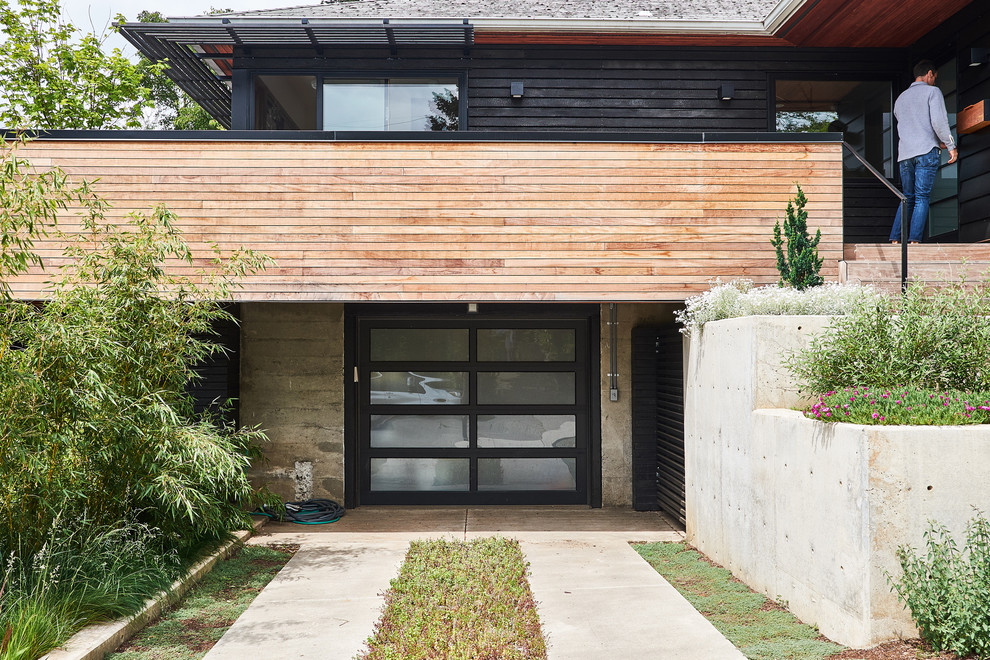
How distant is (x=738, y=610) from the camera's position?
4633mm

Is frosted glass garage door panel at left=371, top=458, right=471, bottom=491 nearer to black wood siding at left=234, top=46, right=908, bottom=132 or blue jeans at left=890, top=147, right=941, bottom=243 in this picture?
black wood siding at left=234, top=46, right=908, bottom=132

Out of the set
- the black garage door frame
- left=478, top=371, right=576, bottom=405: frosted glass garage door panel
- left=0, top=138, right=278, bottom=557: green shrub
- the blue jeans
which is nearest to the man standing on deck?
the blue jeans

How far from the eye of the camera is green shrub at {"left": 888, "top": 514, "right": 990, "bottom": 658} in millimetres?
3381

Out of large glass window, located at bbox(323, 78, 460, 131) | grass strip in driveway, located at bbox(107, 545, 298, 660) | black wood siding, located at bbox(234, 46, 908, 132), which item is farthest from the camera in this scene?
black wood siding, located at bbox(234, 46, 908, 132)

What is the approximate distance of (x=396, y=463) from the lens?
8.32m

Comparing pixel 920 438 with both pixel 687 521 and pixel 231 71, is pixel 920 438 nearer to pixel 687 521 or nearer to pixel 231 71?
pixel 687 521

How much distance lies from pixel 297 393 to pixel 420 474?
164cm

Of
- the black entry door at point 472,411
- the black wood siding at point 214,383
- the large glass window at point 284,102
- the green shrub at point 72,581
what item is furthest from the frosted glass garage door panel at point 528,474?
the large glass window at point 284,102

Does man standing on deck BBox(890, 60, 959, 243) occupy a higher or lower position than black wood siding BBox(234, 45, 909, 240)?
lower

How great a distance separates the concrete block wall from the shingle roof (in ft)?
10.8

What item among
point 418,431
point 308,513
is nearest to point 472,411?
point 418,431

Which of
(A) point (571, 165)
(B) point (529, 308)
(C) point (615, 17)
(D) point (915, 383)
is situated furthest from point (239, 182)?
(D) point (915, 383)

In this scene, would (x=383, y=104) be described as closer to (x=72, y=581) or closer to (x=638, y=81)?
(x=638, y=81)

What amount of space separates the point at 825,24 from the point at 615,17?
2220 mm
